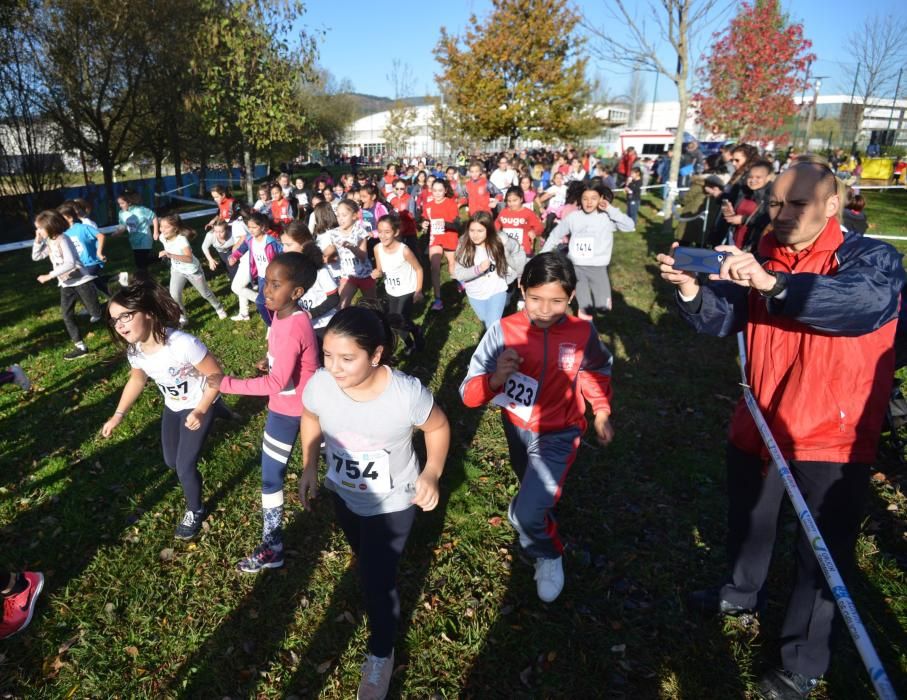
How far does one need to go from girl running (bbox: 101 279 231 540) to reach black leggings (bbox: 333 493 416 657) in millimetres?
1325

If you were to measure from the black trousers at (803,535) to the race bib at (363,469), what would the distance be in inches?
73.2

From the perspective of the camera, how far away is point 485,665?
125 inches

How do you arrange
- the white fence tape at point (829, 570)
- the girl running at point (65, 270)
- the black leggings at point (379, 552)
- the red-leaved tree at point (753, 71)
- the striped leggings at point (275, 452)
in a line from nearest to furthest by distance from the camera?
the white fence tape at point (829, 570), the black leggings at point (379, 552), the striped leggings at point (275, 452), the girl running at point (65, 270), the red-leaved tree at point (753, 71)

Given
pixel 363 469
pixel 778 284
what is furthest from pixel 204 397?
pixel 778 284

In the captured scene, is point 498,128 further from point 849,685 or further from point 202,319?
point 849,685

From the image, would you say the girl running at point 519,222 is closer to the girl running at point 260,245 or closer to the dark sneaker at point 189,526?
the girl running at point 260,245

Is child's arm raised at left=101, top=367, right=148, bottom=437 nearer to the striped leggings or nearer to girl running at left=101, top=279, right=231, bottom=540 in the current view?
girl running at left=101, top=279, right=231, bottom=540

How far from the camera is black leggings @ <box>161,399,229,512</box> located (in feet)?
12.1

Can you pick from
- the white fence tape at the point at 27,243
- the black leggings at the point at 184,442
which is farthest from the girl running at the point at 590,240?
the white fence tape at the point at 27,243

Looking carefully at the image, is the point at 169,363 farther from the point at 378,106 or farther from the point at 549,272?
the point at 378,106

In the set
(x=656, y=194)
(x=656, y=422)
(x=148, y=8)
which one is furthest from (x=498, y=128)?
(x=656, y=422)

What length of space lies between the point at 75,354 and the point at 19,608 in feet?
16.7

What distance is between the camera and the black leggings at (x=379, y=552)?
2699mm

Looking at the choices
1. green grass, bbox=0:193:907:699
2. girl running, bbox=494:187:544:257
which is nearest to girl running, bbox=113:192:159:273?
green grass, bbox=0:193:907:699
